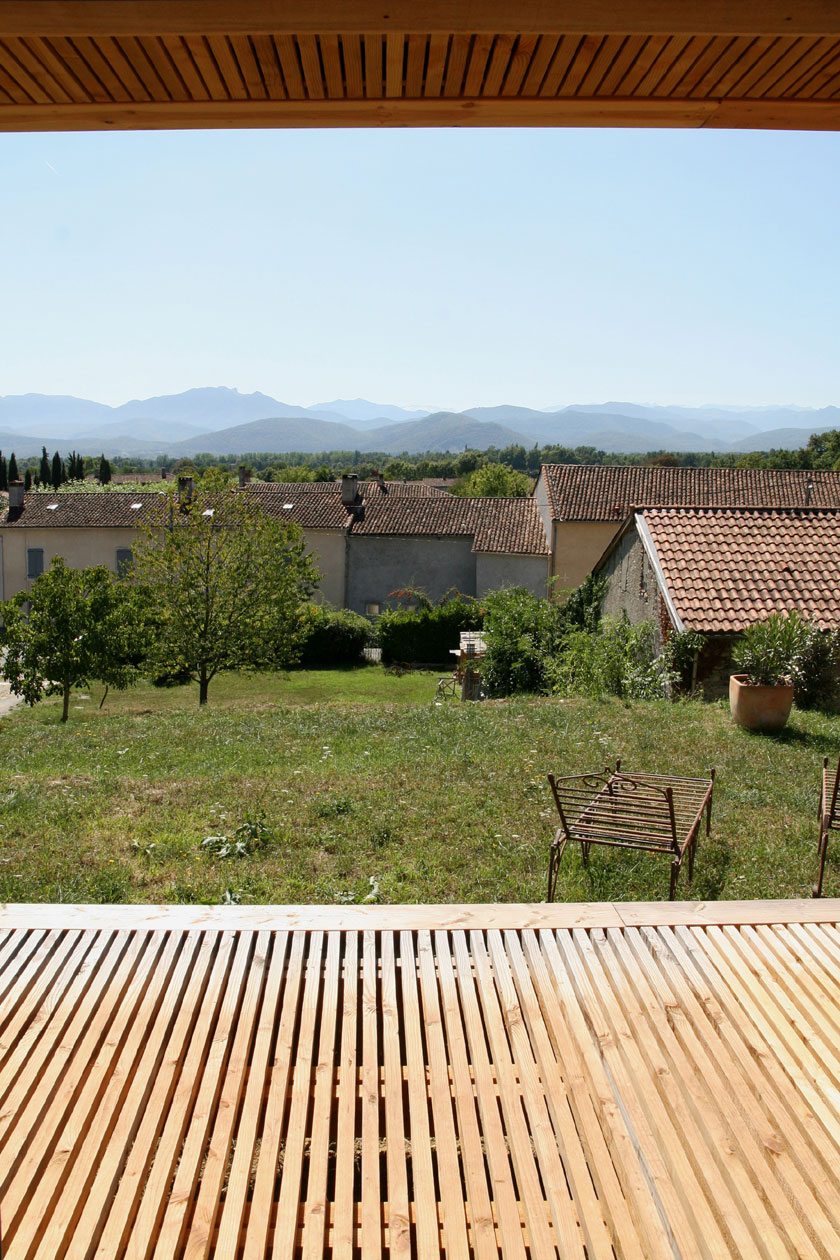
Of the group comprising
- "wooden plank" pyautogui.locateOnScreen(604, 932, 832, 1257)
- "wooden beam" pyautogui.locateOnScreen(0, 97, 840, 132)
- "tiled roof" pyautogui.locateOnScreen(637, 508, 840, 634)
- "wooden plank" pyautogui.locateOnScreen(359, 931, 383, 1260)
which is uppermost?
"wooden beam" pyautogui.locateOnScreen(0, 97, 840, 132)

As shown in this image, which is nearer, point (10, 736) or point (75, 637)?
point (10, 736)

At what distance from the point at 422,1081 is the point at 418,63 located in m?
2.74

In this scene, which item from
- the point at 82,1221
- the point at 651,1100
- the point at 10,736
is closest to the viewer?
the point at 82,1221

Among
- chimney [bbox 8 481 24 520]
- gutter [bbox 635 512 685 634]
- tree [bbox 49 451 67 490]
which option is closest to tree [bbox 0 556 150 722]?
gutter [bbox 635 512 685 634]

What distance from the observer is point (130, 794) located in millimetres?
7379

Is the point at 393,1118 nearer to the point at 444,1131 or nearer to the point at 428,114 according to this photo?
the point at 444,1131

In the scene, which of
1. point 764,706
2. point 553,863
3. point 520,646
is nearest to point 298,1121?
point 553,863

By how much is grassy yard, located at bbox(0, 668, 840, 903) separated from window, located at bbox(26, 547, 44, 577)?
3170 cm

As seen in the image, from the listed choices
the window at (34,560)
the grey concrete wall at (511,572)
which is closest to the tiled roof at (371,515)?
the grey concrete wall at (511,572)

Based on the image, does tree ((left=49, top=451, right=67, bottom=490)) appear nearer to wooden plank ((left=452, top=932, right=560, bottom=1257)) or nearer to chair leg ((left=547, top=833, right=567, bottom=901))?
chair leg ((left=547, top=833, right=567, bottom=901))

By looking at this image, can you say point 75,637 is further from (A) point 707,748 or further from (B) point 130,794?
(A) point 707,748

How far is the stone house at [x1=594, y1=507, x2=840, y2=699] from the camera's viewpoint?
12.4m

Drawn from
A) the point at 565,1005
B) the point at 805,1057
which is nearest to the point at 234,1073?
the point at 565,1005

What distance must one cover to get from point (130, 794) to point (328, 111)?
624 centimetres
